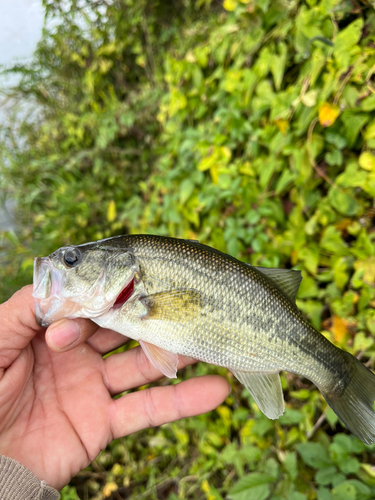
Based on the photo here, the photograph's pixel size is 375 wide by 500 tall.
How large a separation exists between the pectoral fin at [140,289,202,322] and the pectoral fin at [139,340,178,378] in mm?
184

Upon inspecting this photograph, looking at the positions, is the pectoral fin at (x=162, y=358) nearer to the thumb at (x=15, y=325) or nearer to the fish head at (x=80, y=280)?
the fish head at (x=80, y=280)

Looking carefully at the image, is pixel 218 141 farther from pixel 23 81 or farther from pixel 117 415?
pixel 23 81

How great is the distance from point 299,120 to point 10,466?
2308mm

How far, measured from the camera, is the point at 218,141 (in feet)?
7.52

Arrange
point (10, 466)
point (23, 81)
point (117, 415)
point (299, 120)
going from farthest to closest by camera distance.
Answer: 1. point (23, 81)
2. point (299, 120)
3. point (117, 415)
4. point (10, 466)

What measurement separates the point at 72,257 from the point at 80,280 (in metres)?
0.12

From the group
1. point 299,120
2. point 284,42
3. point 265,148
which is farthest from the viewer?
point 265,148

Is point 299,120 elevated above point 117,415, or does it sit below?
above

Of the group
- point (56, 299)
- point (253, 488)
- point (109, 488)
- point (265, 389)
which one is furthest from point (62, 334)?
point (109, 488)

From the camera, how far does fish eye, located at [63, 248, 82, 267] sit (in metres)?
1.49

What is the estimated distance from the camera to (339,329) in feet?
5.84

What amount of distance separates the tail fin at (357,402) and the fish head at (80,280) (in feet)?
3.81

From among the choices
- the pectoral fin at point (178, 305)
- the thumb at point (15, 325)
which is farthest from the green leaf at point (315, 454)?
the thumb at point (15, 325)

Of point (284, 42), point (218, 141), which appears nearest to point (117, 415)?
point (218, 141)
